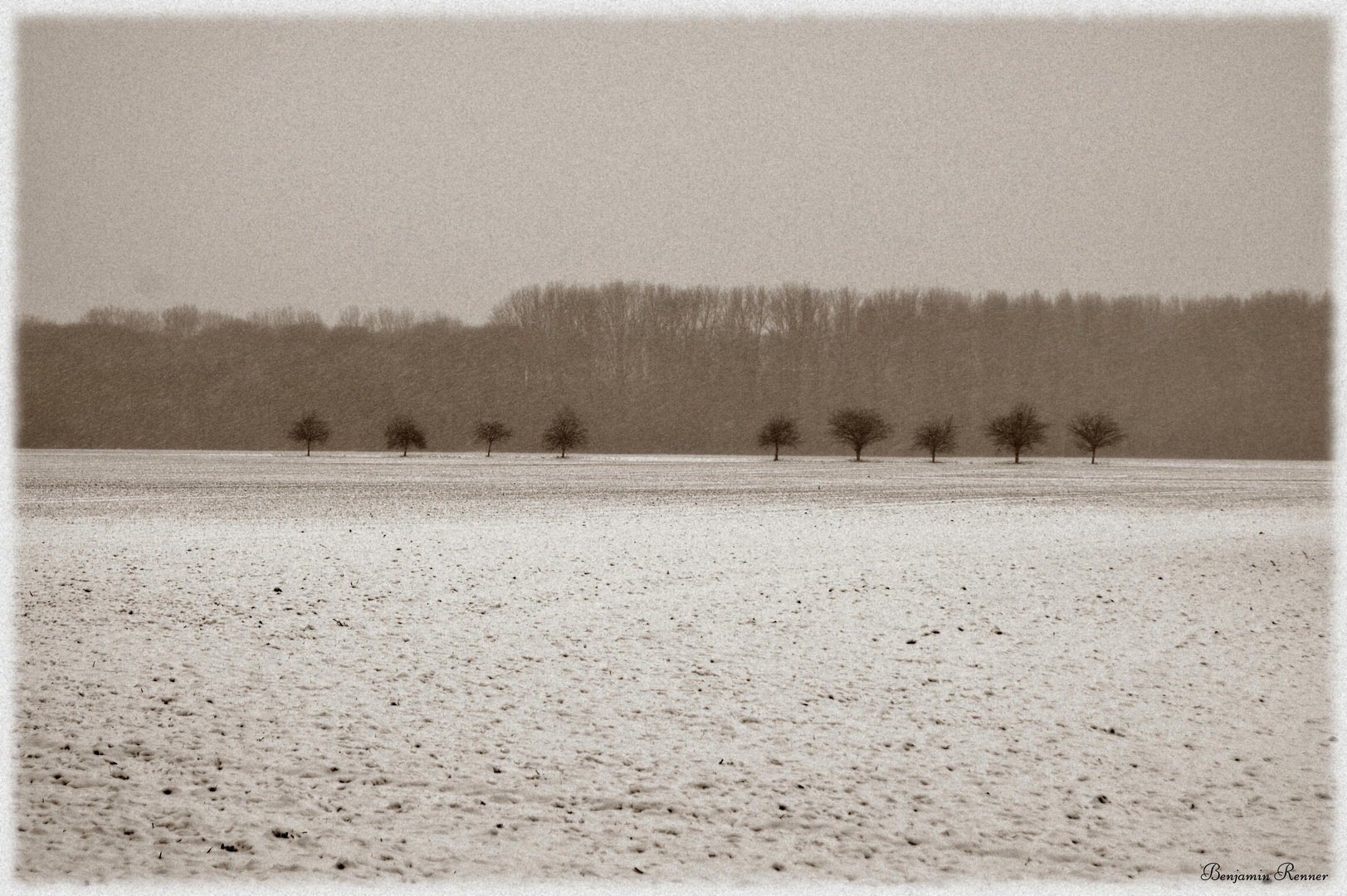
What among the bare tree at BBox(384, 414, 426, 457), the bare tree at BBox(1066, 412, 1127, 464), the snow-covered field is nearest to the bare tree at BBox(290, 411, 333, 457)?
the bare tree at BBox(384, 414, 426, 457)

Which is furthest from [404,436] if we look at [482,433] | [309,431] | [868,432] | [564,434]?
[868,432]

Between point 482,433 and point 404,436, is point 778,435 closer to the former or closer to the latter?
point 482,433

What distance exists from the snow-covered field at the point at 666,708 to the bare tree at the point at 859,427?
223 feet

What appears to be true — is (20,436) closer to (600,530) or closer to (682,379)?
(682,379)

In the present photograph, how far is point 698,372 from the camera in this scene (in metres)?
176

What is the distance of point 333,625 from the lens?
44.0ft

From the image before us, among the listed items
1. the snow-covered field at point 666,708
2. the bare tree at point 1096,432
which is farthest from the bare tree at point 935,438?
the snow-covered field at point 666,708

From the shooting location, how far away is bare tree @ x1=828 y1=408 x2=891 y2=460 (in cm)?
8988

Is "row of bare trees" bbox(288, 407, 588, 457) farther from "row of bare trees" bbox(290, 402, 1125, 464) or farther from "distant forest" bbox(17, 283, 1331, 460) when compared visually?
"distant forest" bbox(17, 283, 1331, 460)

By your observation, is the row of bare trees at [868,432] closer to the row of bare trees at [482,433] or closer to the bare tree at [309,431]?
the row of bare trees at [482,433]

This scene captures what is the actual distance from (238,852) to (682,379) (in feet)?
544

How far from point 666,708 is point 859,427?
8115cm

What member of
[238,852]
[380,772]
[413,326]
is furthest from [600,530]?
[413,326]

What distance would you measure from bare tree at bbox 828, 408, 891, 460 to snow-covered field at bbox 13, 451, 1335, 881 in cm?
6791
